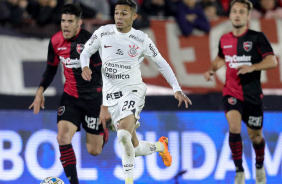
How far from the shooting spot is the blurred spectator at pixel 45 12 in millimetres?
10734

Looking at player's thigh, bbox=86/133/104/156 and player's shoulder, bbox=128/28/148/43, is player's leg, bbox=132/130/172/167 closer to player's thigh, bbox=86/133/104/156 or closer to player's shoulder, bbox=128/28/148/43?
player's thigh, bbox=86/133/104/156

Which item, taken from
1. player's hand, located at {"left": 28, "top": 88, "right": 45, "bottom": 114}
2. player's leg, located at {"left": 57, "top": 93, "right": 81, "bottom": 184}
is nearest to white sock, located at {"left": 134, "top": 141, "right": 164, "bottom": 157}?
player's leg, located at {"left": 57, "top": 93, "right": 81, "bottom": 184}

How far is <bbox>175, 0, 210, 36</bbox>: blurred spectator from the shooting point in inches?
431

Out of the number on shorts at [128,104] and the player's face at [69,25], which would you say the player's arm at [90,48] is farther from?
the number on shorts at [128,104]

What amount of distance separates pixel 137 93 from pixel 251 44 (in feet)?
5.80

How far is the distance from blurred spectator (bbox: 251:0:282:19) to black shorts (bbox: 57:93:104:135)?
4.91 metres

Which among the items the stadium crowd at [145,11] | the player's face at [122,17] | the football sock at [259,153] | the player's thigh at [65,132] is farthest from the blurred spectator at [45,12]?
the football sock at [259,153]

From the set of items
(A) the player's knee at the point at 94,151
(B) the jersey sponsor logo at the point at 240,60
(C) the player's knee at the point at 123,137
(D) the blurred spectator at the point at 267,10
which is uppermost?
(D) the blurred spectator at the point at 267,10

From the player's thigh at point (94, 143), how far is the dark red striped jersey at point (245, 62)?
5.70 feet

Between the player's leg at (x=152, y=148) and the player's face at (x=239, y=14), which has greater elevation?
the player's face at (x=239, y=14)

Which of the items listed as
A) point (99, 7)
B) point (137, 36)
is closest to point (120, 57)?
point (137, 36)

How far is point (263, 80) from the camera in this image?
11039 mm

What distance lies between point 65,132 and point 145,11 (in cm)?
458

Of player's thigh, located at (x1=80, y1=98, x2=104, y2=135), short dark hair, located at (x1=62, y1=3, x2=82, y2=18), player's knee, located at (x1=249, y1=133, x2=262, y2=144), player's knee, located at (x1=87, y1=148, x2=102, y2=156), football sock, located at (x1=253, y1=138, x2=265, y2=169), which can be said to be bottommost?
football sock, located at (x1=253, y1=138, x2=265, y2=169)
